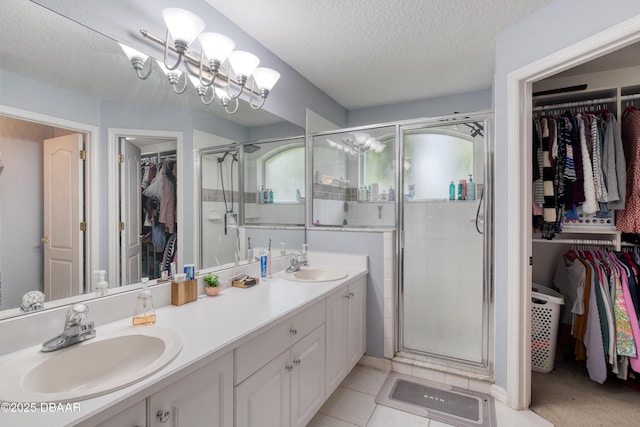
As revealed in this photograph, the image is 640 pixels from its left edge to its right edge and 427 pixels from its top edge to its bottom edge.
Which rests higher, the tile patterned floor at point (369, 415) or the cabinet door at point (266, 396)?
the cabinet door at point (266, 396)

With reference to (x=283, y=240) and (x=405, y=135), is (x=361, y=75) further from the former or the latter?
(x=283, y=240)

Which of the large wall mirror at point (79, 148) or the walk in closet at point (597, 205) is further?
the walk in closet at point (597, 205)

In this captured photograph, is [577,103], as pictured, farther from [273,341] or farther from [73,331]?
[73,331]

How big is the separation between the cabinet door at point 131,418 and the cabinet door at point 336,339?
107cm

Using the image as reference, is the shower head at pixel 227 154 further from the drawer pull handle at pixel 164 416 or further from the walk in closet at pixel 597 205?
the walk in closet at pixel 597 205

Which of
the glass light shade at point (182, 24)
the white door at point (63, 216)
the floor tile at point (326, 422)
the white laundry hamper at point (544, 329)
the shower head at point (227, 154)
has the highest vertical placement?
the glass light shade at point (182, 24)

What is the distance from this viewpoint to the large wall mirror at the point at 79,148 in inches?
40.1

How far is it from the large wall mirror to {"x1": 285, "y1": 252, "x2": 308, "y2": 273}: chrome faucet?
79 centimetres

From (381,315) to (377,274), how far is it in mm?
322

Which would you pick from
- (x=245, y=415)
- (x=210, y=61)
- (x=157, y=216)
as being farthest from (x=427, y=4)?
(x=245, y=415)

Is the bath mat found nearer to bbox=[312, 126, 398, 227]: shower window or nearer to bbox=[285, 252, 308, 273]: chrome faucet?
bbox=[285, 252, 308, 273]: chrome faucet

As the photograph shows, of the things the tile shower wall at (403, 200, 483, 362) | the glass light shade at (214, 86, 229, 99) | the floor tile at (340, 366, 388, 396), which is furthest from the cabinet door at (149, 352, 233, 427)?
the tile shower wall at (403, 200, 483, 362)

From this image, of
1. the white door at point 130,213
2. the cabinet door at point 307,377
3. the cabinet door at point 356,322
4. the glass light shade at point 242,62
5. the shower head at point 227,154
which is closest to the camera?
the white door at point 130,213

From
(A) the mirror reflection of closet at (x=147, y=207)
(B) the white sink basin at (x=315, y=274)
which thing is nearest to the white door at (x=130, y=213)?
(A) the mirror reflection of closet at (x=147, y=207)
